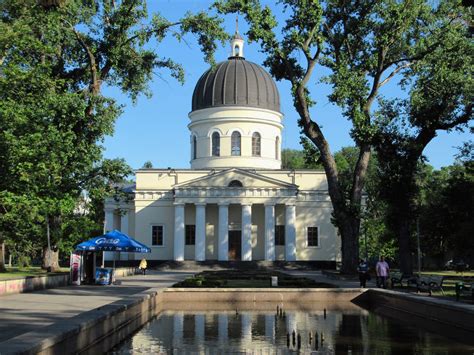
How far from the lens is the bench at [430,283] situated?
2044cm

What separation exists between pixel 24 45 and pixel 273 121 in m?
36.0

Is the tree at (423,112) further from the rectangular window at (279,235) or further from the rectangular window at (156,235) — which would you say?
the rectangular window at (156,235)

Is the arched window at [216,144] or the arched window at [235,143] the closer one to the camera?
the arched window at [235,143]

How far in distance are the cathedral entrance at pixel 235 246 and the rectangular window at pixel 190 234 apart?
3.51 meters

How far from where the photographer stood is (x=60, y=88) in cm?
2922

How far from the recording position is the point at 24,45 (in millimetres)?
27031

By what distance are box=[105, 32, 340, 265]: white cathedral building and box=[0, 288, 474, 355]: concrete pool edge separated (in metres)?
31.1

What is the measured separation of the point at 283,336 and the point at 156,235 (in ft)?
145

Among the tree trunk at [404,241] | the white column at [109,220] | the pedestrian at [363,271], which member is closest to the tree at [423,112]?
the tree trunk at [404,241]

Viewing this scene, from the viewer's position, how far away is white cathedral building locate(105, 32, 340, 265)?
53625 millimetres

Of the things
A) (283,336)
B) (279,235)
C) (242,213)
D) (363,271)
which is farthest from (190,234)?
(283,336)

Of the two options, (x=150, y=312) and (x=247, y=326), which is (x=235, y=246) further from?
(x=247, y=326)

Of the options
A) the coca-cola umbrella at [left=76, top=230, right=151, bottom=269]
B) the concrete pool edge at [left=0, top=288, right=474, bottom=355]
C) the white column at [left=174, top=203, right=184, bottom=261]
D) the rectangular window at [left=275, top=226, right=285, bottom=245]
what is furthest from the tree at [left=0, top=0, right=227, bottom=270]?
the rectangular window at [left=275, top=226, right=285, bottom=245]

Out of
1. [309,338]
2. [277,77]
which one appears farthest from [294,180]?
[309,338]
